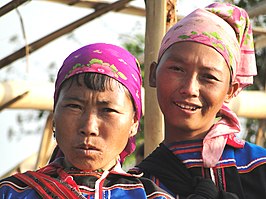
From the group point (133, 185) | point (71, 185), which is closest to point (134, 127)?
point (133, 185)

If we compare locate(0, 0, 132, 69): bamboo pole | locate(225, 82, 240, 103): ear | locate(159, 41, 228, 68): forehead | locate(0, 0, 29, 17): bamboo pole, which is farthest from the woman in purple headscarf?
locate(0, 0, 132, 69): bamboo pole

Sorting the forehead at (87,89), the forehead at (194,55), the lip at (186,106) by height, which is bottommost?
the lip at (186,106)

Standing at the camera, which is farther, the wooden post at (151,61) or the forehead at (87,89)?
the wooden post at (151,61)

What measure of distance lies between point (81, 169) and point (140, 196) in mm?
221

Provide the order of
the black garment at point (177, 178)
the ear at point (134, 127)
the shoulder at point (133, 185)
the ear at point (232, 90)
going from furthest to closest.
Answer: the ear at point (232, 90) → the black garment at point (177, 178) → the ear at point (134, 127) → the shoulder at point (133, 185)

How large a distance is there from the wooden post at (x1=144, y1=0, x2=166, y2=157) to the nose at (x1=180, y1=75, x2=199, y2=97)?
0.59m

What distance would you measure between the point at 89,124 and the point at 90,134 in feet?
0.11

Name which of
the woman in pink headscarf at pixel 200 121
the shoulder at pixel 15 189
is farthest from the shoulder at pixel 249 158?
the shoulder at pixel 15 189

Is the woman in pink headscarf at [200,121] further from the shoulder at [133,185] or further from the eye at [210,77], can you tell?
the shoulder at [133,185]

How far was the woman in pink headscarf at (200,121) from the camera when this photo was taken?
3014mm

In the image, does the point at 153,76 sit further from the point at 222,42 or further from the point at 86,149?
the point at 86,149

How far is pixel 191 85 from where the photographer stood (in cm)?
298

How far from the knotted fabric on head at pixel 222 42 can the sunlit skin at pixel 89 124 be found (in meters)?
0.55

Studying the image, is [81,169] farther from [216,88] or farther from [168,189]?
[216,88]
